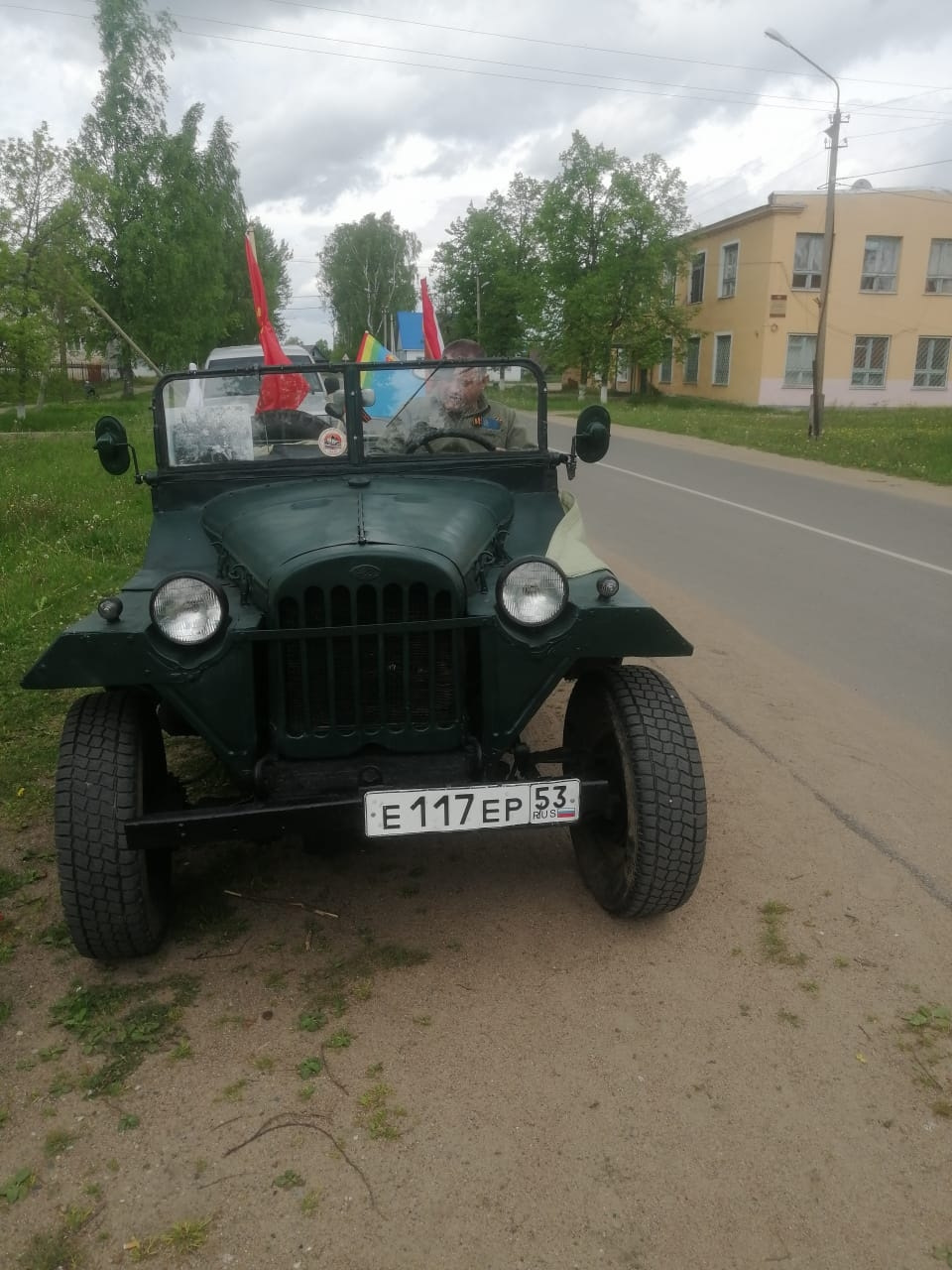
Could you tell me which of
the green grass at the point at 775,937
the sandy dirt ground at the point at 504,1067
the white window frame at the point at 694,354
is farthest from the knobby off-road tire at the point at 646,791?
the white window frame at the point at 694,354

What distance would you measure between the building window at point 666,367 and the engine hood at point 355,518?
117 feet

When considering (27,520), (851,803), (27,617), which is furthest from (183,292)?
(851,803)

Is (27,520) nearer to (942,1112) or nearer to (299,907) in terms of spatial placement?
(299,907)

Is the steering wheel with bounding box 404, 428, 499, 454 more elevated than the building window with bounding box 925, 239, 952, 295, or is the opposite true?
the building window with bounding box 925, 239, 952, 295

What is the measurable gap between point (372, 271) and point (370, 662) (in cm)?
7052

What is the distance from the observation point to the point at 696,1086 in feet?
8.10

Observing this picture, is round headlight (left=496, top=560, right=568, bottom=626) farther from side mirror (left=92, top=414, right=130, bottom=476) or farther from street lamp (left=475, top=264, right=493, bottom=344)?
street lamp (left=475, top=264, right=493, bottom=344)

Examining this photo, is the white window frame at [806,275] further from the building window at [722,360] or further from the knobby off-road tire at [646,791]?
the knobby off-road tire at [646,791]

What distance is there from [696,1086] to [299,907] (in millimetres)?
1441

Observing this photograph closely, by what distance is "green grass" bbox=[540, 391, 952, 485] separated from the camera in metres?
16.0

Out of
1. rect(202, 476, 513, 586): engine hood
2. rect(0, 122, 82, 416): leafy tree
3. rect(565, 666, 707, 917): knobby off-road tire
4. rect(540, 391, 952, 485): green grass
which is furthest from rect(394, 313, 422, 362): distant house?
rect(0, 122, 82, 416): leafy tree

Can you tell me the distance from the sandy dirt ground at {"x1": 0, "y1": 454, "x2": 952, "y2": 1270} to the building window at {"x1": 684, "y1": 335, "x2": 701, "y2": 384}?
35869mm

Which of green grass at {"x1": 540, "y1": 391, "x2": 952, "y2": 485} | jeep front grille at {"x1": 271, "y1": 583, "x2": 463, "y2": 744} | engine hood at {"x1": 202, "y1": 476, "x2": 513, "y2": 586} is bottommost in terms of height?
green grass at {"x1": 540, "y1": 391, "x2": 952, "y2": 485}

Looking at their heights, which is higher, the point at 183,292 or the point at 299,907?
the point at 183,292
